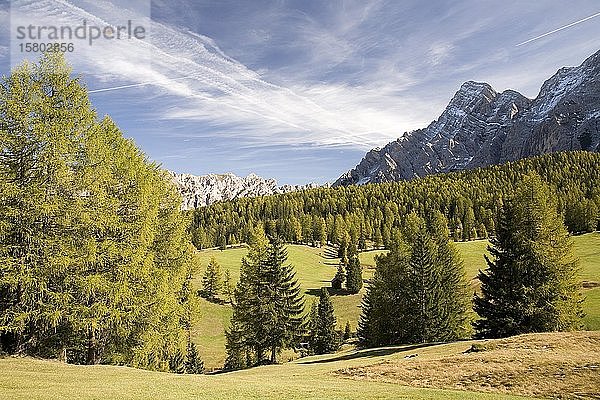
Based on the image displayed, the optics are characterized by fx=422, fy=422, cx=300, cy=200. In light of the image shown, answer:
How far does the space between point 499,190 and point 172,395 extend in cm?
18360

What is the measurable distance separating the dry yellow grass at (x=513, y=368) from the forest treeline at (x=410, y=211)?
100m

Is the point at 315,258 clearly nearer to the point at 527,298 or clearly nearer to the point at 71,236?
the point at 527,298

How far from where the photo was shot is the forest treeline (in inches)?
5502

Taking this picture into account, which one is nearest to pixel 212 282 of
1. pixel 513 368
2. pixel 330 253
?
pixel 330 253

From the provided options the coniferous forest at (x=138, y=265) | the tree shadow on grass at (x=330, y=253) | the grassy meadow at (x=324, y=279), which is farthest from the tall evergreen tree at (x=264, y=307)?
the tree shadow on grass at (x=330, y=253)

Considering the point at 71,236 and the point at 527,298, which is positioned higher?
the point at 71,236

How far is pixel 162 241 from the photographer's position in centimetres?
2548

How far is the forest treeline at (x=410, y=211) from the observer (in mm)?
139750

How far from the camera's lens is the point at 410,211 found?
171 m

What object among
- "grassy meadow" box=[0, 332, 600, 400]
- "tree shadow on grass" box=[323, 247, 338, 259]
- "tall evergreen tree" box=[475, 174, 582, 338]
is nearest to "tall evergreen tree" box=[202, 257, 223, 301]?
"tree shadow on grass" box=[323, 247, 338, 259]

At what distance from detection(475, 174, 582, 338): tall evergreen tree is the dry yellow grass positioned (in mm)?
6710

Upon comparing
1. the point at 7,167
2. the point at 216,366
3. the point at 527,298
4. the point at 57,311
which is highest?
the point at 7,167

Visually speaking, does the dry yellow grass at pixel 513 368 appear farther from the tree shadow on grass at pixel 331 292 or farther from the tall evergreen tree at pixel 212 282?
the tree shadow on grass at pixel 331 292

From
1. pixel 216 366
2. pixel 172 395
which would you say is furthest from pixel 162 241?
pixel 216 366
